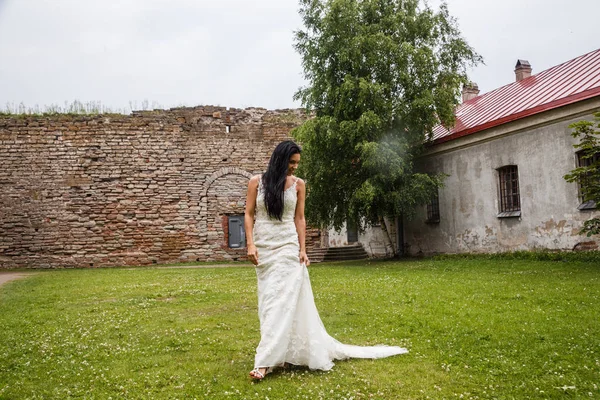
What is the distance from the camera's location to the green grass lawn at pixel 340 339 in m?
4.09

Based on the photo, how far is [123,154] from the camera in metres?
21.9

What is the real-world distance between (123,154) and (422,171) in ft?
39.4

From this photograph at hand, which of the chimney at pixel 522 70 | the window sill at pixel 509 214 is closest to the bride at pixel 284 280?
the window sill at pixel 509 214

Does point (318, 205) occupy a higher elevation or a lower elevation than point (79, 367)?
higher

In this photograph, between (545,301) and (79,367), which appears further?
(545,301)

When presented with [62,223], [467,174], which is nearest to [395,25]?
[467,174]

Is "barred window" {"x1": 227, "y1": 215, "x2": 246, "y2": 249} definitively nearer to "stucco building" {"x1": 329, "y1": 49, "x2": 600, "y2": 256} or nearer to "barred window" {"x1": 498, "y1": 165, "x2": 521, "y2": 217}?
"stucco building" {"x1": 329, "y1": 49, "x2": 600, "y2": 256}

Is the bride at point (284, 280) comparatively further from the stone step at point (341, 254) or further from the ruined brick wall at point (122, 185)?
the ruined brick wall at point (122, 185)

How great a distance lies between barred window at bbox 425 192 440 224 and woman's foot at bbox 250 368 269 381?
14.5m

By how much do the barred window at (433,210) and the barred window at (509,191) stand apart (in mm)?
2688

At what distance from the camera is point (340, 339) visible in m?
5.69

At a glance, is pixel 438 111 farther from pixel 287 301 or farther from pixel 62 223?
pixel 62 223

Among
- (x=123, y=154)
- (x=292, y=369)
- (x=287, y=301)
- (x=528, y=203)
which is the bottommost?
(x=292, y=369)

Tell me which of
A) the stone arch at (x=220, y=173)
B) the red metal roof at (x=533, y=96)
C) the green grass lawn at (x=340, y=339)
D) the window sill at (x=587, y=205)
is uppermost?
the red metal roof at (x=533, y=96)
